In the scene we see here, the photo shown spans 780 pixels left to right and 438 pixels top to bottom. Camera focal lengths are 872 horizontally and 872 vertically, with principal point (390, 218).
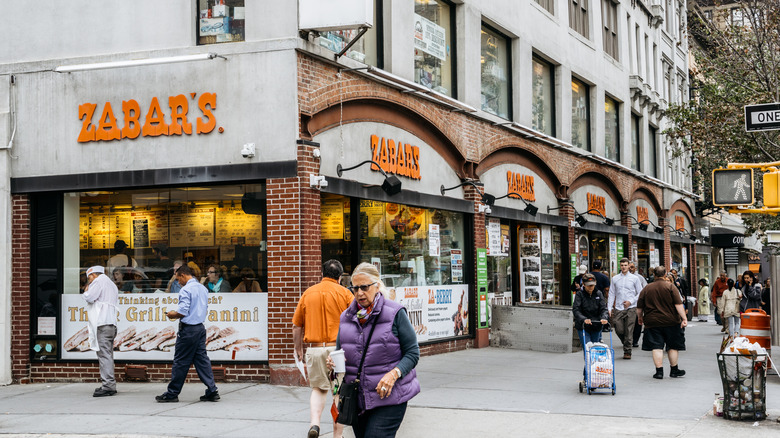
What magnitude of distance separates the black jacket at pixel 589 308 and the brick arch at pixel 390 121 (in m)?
4.64

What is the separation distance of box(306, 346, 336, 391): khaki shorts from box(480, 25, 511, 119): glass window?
11.8 m

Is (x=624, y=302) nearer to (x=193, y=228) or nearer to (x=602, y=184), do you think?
(x=193, y=228)

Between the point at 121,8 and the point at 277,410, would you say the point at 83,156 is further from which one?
the point at 277,410

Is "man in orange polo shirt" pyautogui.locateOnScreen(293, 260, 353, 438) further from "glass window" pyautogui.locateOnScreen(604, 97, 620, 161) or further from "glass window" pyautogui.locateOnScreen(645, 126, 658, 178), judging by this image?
"glass window" pyautogui.locateOnScreen(645, 126, 658, 178)

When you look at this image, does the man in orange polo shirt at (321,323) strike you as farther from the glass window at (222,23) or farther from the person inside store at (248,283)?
the glass window at (222,23)

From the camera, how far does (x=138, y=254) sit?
538 inches

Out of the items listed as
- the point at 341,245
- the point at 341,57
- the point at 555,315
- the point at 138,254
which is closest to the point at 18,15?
the point at 138,254

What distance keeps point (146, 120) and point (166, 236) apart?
1805mm

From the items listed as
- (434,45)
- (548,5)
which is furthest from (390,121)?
(548,5)

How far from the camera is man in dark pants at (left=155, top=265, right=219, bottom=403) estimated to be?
11039 millimetres

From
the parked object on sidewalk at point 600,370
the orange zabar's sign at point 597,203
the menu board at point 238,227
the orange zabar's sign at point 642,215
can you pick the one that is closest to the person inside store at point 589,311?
the parked object on sidewalk at point 600,370

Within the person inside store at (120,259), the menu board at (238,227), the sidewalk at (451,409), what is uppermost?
the menu board at (238,227)

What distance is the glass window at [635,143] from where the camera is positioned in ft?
106

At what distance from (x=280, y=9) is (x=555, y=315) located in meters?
8.52
